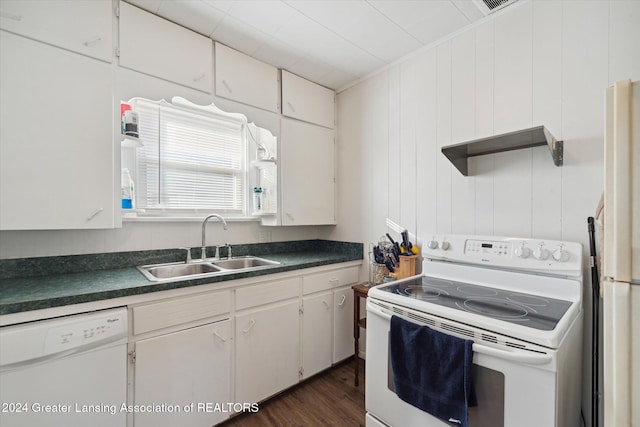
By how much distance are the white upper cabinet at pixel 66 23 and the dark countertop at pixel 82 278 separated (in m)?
1.16

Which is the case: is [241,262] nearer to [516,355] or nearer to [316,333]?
[316,333]

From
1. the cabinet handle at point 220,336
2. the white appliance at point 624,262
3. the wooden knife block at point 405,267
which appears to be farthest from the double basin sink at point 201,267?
the white appliance at point 624,262

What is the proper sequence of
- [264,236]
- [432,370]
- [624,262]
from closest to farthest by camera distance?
[624,262] → [432,370] → [264,236]

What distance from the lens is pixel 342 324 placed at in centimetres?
237

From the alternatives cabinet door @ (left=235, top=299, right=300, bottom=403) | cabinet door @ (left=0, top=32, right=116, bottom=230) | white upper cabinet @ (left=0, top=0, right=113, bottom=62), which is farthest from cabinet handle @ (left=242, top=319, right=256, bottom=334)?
white upper cabinet @ (left=0, top=0, right=113, bottom=62)

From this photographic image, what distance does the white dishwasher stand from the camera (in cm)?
109

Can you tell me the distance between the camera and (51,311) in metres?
1.17

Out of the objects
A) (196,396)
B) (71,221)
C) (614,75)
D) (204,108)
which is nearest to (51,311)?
(71,221)

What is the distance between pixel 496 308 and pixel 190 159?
2200 millimetres

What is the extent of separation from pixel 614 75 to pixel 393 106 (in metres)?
1.29

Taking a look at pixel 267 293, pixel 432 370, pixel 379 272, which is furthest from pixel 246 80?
pixel 432 370

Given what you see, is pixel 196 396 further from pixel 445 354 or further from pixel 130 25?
pixel 130 25

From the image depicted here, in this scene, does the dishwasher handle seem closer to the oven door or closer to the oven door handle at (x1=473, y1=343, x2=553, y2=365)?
the oven door

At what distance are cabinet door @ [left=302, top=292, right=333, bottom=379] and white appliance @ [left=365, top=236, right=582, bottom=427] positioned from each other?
71 centimetres
